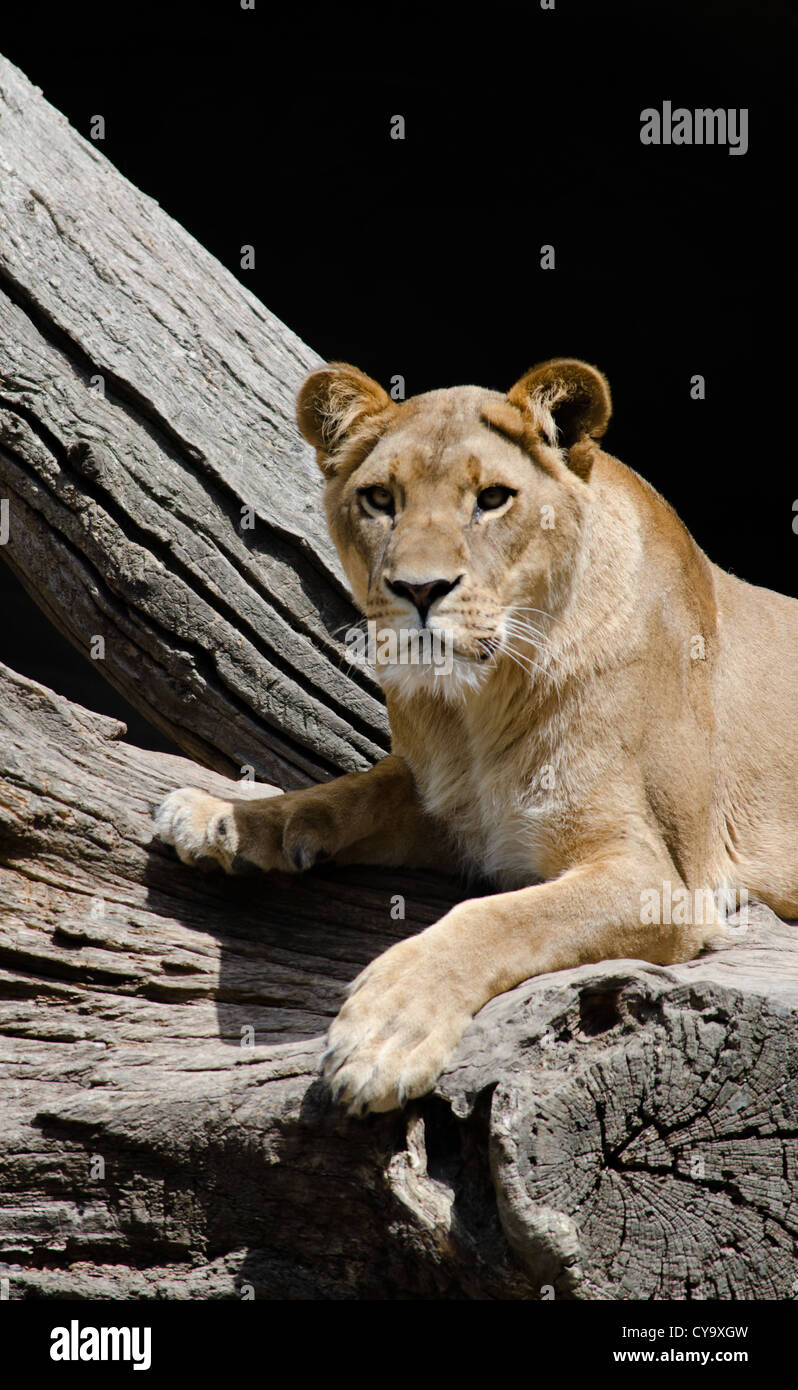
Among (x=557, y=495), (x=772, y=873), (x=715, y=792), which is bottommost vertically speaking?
(x=772, y=873)

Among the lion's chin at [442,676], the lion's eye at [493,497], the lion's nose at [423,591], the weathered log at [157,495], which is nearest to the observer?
the lion's nose at [423,591]

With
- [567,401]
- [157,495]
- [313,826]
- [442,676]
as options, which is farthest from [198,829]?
[157,495]

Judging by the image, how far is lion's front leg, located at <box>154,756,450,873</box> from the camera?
2.96 m

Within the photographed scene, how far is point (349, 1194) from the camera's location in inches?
88.0

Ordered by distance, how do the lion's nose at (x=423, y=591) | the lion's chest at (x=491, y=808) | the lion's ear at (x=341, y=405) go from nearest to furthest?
the lion's nose at (x=423, y=591)
the lion's chest at (x=491, y=808)
the lion's ear at (x=341, y=405)

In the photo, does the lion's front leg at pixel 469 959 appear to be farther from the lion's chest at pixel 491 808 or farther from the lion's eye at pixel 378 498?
the lion's eye at pixel 378 498

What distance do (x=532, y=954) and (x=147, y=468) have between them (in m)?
2.16

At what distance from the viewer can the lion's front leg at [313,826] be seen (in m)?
2.96

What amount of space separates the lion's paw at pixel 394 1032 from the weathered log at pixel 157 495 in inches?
69.9

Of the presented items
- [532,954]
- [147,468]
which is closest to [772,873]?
[532,954]

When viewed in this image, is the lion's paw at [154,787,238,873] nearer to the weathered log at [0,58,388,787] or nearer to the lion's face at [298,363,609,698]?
the lion's face at [298,363,609,698]

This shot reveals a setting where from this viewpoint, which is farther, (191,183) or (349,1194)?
(191,183)

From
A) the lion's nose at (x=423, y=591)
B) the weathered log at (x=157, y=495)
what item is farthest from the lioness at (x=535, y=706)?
the weathered log at (x=157, y=495)

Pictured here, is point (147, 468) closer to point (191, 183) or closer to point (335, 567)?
point (335, 567)
